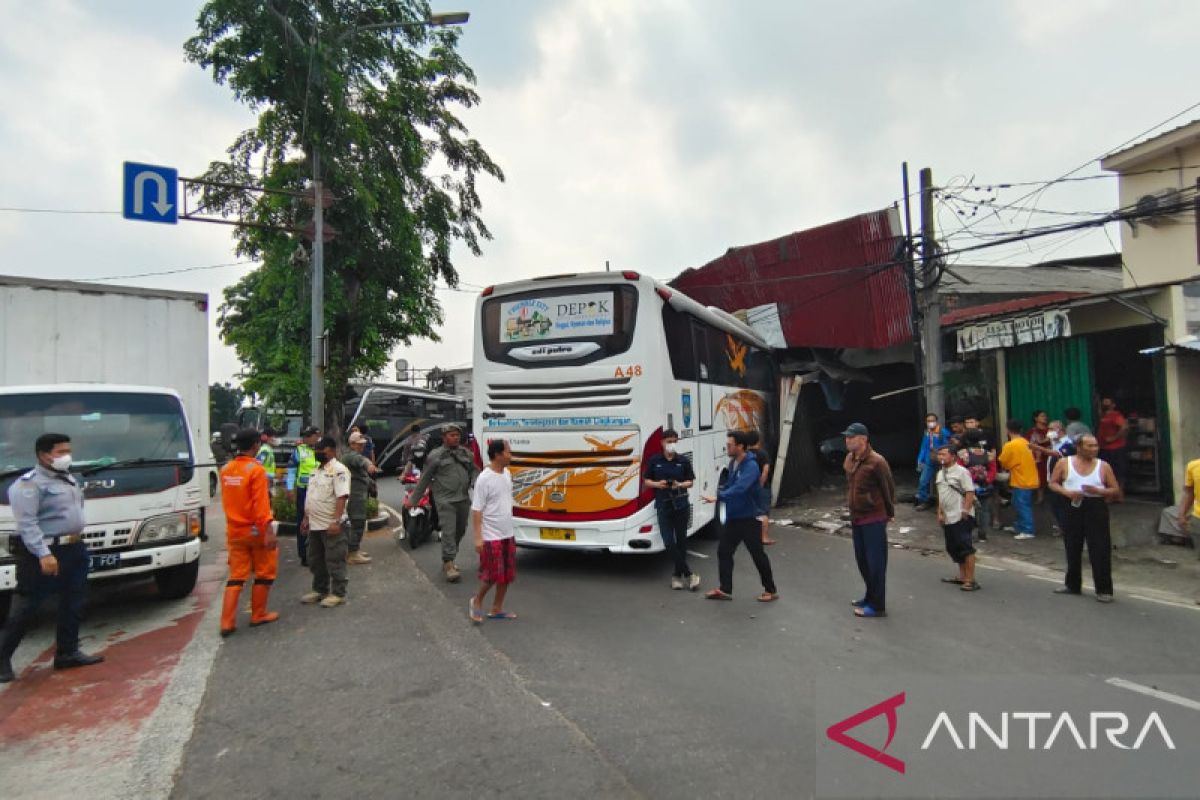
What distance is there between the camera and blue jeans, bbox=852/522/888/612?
6340mm

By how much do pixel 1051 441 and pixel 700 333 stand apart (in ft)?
19.4

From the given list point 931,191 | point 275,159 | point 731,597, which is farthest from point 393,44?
point 731,597

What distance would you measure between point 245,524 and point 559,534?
3289 millimetres

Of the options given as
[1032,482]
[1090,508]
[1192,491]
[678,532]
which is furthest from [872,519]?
[1032,482]

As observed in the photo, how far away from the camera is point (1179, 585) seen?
7809mm

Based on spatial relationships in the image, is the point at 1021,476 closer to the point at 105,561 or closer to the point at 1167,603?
the point at 1167,603

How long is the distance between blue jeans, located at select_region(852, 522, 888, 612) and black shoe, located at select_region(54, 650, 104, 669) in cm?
652

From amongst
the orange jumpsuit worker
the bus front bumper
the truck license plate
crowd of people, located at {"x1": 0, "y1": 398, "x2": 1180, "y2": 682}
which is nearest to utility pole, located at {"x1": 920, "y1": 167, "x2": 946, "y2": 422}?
crowd of people, located at {"x1": 0, "y1": 398, "x2": 1180, "y2": 682}

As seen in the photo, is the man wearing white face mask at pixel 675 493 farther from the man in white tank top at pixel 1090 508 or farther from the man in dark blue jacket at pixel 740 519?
the man in white tank top at pixel 1090 508

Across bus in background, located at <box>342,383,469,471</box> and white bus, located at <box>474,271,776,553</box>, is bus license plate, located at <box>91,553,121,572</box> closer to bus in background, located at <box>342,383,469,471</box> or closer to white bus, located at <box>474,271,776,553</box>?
white bus, located at <box>474,271,776,553</box>

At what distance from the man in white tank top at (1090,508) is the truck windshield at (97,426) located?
9.08 m

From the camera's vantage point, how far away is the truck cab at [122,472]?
6109mm

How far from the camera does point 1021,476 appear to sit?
10062 mm

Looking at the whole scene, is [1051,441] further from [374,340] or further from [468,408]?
[468,408]
